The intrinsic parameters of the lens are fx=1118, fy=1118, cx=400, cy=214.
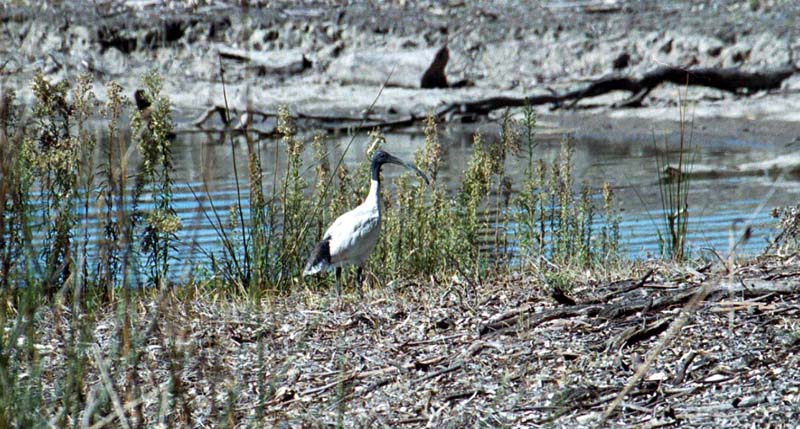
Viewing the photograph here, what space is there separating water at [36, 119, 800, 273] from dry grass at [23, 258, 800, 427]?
2872mm

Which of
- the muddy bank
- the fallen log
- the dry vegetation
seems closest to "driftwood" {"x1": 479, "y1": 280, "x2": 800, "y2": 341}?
the dry vegetation

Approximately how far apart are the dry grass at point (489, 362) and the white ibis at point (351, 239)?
1.41m

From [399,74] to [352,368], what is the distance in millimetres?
12682

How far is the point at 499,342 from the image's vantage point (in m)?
3.64

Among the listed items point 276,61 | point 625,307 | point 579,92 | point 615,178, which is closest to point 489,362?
point 625,307

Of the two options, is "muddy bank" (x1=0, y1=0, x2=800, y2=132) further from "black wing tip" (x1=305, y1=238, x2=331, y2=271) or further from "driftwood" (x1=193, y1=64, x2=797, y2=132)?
"black wing tip" (x1=305, y1=238, x2=331, y2=271)

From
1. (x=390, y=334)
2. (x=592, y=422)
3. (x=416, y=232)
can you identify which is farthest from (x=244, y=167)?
(x=592, y=422)

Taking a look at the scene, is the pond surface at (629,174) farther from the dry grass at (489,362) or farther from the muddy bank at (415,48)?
the dry grass at (489,362)

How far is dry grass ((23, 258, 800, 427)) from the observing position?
10.2 ft

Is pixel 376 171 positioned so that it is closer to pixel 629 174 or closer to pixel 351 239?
pixel 351 239

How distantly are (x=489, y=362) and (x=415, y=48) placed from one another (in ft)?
47.4

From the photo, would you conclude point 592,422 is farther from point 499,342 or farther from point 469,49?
point 469,49

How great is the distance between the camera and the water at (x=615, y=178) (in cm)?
829

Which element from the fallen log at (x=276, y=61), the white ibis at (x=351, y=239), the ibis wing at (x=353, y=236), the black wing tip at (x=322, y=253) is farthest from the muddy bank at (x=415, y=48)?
the black wing tip at (x=322, y=253)
